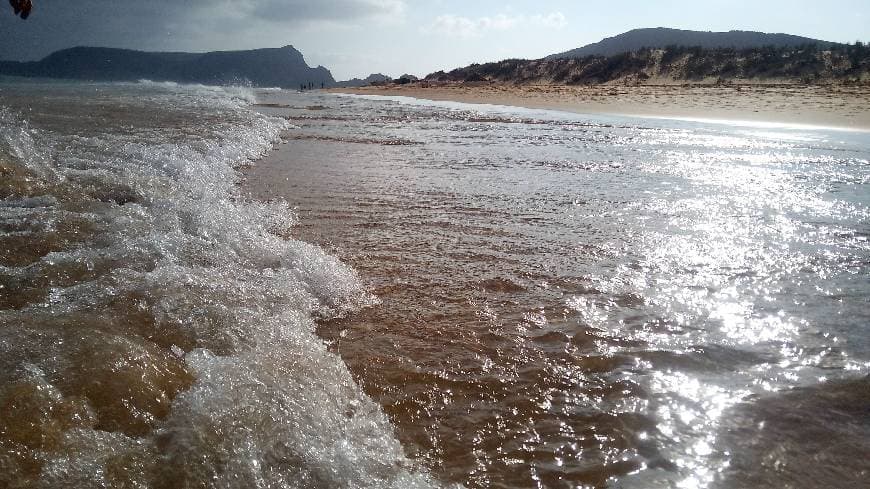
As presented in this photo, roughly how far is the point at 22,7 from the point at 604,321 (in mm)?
5059

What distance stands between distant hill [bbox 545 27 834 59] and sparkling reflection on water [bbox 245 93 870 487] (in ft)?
274

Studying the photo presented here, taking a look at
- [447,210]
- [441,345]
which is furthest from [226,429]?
[447,210]

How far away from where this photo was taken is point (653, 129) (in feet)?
42.1

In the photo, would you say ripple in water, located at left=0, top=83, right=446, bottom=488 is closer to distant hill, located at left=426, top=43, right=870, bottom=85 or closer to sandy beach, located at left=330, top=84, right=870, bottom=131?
sandy beach, located at left=330, top=84, right=870, bottom=131

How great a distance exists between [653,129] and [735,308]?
1118cm

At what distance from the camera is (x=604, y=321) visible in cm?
258

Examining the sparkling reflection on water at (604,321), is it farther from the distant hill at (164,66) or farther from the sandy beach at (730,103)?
the distant hill at (164,66)

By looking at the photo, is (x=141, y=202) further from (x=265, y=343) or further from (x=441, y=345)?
(x=441, y=345)

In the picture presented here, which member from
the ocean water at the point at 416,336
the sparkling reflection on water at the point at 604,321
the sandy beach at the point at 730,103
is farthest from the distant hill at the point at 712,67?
the ocean water at the point at 416,336

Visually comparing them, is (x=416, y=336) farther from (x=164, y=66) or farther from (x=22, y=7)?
(x=164, y=66)

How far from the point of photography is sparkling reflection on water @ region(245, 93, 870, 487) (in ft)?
5.58

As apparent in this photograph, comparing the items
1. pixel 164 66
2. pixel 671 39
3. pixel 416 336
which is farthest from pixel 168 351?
pixel 164 66

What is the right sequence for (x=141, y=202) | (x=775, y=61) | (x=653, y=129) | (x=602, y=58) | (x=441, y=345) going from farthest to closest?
(x=602, y=58)
(x=775, y=61)
(x=653, y=129)
(x=141, y=202)
(x=441, y=345)

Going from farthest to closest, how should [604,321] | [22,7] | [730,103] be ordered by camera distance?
[730,103], [22,7], [604,321]
